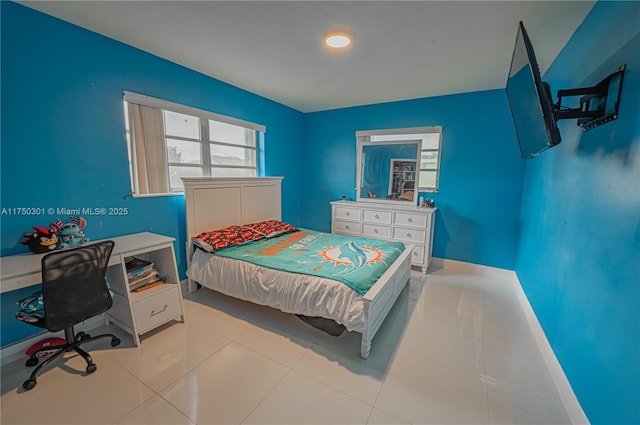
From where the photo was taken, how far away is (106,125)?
2.21m

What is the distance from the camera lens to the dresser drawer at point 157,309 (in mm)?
2033

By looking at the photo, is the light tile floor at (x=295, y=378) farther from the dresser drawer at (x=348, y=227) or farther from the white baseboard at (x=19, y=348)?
the dresser drawer at (x=348, y=227)

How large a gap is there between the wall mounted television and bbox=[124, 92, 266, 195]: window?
→ 291 cm

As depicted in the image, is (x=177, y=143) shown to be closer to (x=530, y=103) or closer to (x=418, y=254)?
(x=530, y=103)

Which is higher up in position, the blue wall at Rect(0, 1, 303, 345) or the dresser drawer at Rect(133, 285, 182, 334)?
the blue wall at Rect(0, 1, 303, 345)

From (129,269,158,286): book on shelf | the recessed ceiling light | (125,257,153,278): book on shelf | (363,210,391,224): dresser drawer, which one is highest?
the recessed ceiling light

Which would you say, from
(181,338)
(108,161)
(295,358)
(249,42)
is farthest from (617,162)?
(108,161)

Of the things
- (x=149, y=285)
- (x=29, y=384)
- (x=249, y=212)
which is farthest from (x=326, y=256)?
(x=29, y=384)

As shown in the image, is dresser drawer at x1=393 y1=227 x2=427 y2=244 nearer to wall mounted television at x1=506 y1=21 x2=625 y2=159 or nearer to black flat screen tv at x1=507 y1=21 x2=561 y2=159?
black flat screen tv at x1=507 y1=21 x2=561 y2=159

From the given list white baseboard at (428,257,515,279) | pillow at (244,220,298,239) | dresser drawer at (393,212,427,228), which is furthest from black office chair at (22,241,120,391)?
white baseboard at (428,257,515,279)

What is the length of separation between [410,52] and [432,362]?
2.60 meters

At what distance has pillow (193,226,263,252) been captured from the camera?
2.63 meters

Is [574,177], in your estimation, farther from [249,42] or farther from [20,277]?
[20,277]

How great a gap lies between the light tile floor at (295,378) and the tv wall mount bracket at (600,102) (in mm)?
1687
